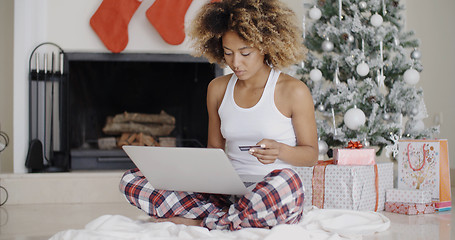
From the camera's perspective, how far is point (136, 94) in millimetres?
3162

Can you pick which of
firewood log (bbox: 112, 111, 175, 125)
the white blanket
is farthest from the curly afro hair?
firewood log (bbox: 112, 111, 175, 125)

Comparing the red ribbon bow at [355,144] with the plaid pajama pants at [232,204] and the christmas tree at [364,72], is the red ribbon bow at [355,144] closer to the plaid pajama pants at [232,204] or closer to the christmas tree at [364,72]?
the christmas tree at [364,72]

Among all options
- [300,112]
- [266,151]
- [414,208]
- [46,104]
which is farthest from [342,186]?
[46,104]

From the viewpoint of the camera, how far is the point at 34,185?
270 cm

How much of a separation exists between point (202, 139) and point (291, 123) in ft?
4.89

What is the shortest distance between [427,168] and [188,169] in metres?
1.45

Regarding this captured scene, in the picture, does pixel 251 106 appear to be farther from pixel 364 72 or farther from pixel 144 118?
pixel 144 118

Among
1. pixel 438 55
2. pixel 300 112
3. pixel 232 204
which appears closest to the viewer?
pixel 232 204

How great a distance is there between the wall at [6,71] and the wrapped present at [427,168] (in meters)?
2.16

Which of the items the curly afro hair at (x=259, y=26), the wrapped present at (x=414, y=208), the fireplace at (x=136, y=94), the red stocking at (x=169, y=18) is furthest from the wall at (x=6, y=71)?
the wrapped present at (x=414, y=208)

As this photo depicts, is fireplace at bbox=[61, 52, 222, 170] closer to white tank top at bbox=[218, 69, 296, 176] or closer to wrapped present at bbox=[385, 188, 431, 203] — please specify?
wrapped present at bbox=[385, 188, 431, 203]

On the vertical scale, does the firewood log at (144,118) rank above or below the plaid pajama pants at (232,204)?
above

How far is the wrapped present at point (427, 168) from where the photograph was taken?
2393 millimetres

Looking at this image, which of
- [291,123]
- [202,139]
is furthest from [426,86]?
[291,123]
